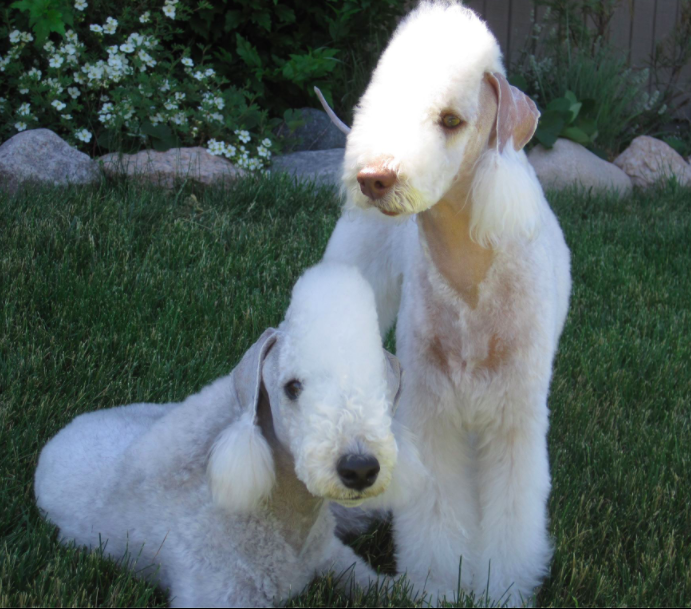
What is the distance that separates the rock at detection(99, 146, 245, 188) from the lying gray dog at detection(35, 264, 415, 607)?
2828 millimetres

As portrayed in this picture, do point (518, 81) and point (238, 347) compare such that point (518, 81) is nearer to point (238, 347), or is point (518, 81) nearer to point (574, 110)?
point (574, 110)

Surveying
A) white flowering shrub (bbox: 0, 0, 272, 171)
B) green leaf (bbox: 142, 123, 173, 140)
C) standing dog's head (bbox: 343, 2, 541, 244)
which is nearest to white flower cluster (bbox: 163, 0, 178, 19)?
white flowering shrub (bbox: 0, 0, 272, 171)

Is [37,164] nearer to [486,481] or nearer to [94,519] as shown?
[94,519]

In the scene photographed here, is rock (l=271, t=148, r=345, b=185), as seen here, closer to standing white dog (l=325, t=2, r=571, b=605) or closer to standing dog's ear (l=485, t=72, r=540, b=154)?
standing white dog (l=325, t=2, r=571, b=605)

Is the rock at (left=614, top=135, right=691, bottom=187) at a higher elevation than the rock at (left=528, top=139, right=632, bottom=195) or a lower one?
lower

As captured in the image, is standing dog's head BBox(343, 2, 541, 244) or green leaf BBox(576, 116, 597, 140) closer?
standing dog's head BBox(343, 2, 541, 244)

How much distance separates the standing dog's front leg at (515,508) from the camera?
2.45 m

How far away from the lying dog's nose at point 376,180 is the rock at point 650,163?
5.57 metres

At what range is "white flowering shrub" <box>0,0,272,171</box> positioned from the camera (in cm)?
523

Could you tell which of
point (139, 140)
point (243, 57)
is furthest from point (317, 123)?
point (139, 140)

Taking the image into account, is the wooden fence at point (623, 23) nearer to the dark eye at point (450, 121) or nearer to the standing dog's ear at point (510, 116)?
the standing dog's ear at point (510, 116)

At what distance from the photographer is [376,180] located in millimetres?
2061

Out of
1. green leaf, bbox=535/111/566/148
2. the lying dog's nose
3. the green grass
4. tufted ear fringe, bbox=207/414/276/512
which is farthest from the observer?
green leaf, bbox=535/111/566/148

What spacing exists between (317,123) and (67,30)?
6.50 ft
